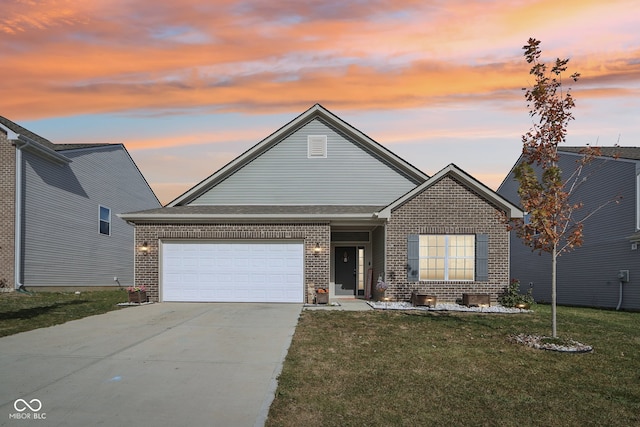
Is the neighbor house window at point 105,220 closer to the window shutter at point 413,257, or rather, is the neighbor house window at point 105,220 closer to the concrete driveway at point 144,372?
the concrete driveway at point 144,372

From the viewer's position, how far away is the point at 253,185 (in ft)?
69.4

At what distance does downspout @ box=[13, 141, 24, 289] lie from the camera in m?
20.4

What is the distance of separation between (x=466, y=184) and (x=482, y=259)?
2.66 meters

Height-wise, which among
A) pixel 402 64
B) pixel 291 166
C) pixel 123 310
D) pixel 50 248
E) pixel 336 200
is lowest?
pixel 123 310

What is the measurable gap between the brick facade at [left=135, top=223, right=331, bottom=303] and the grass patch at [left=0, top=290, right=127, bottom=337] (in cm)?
172

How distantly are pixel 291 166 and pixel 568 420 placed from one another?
1600 centimetres

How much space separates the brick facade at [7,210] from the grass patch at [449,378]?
46.8 feet

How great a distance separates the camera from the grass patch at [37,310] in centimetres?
1270

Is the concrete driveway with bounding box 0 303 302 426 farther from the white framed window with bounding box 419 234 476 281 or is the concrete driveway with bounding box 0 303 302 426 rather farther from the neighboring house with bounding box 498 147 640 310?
the neighboring house with bounding box 498 147 640 310

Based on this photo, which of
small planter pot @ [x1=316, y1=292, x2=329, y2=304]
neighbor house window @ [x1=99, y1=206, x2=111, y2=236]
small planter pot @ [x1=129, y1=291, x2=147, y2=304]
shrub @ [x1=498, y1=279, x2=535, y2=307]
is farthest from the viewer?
neighbor house window @ [x1=99, y1=206, x2=111, y2=236]

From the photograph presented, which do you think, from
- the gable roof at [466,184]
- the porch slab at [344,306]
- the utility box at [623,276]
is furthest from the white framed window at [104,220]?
the utility box at [623,276]

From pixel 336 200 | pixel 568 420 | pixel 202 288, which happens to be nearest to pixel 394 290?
pixel 336 200

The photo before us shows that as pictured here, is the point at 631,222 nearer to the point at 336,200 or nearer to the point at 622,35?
the point at 622,35
